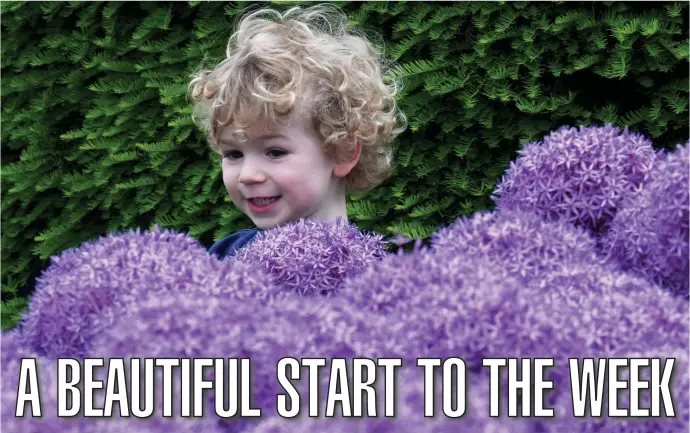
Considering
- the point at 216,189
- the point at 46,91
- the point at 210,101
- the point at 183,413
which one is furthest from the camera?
the point at 46,91

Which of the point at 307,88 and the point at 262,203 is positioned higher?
the point at 307,88

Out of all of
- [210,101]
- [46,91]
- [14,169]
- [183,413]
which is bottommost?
[183,413]

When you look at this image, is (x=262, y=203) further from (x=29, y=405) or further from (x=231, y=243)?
(x=29, y=405)

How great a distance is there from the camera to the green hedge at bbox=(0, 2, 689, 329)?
3.27 m

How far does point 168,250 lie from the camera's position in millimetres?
1413

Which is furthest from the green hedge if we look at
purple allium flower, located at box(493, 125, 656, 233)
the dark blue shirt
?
purple allium flower, located at box(493, 125, 656, 233)

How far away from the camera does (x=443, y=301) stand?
1.15m

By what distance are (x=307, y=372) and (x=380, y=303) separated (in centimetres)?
18

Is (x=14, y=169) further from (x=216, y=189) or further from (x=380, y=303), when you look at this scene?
(x=380, y=303)

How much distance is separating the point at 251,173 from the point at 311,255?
2.28ft

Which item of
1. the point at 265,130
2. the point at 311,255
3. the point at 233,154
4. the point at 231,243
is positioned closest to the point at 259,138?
the point at 265,130

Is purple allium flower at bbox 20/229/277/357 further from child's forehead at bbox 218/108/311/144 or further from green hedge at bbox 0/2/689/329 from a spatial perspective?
green hedge at bbox 0/2/689/329

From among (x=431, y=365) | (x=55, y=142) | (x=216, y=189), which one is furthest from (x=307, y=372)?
(x=55, y=142)

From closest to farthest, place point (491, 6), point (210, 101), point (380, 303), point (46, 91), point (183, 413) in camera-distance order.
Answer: point (183, 413) → point (380, 303) → point (210, 101) → point (491, 6) → point (46, 91)
